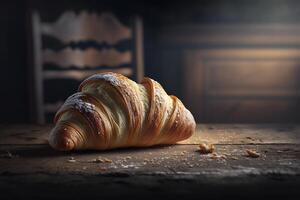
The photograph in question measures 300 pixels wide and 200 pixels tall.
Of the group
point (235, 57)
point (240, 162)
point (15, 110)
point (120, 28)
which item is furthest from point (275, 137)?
point (15, 110)

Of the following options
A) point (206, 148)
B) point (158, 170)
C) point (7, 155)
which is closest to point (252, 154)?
point (206, 148)

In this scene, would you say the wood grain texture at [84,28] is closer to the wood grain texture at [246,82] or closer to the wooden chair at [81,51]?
the wooden chair at [81,51]

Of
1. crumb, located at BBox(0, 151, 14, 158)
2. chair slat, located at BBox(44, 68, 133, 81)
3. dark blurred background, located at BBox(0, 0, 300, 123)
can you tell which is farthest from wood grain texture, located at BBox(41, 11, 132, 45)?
crumb, located at BBox(0, 151, 14, 158)

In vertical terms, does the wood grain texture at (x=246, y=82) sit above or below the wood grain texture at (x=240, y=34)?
below

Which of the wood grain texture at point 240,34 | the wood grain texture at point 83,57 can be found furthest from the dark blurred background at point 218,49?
the wood grain texture at point 83,57

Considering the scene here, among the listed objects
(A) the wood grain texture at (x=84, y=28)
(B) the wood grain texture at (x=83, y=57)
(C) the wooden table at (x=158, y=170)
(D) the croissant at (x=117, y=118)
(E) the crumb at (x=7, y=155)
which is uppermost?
(A) the wood grain texture at (x=84, y=28)
